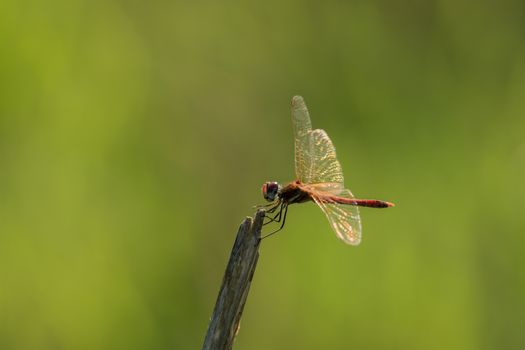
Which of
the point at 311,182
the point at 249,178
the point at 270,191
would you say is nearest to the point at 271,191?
the point at 270,191

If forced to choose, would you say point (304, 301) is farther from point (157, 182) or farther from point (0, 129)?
point (0, 129)

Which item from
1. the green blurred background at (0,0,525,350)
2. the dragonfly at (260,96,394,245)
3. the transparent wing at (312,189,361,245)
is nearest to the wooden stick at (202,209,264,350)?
the transparent wing at (312,189,361,245)

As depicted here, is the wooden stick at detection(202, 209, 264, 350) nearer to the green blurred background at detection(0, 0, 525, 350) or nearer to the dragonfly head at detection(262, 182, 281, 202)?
the dragonfly head at detection(262, 182, 281, 202)

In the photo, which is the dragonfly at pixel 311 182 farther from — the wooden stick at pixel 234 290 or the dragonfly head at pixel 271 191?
the wooden stick at pixel 234 290

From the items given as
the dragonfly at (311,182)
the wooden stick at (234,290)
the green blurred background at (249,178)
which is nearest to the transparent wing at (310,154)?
the dragonfly at (311,182)

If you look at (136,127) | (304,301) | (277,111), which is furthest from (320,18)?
(304,301)

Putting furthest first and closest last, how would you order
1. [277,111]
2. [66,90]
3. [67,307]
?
1. [277,111]
2. [66,90]
3. [67,307]
